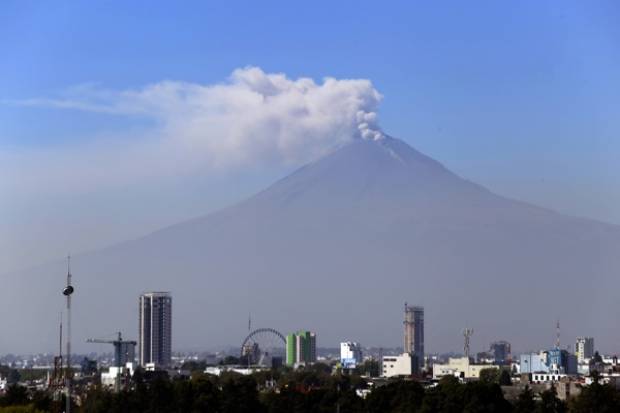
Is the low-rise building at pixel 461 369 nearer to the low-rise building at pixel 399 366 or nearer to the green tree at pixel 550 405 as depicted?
the low-rise building at pixel 399 366

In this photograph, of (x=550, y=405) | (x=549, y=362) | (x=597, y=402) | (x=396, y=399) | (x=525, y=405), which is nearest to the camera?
(x=597, y=402)

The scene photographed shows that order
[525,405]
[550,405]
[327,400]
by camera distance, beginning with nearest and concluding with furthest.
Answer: [525,405] < [550,405] < [327,400]

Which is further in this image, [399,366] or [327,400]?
[399,366]

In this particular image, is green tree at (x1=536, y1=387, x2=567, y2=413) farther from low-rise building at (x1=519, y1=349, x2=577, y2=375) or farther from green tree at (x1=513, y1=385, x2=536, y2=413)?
low-rise building at (x1=519, y1=349, x2=577, y2=375)

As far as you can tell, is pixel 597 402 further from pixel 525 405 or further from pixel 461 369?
pixel 461 369

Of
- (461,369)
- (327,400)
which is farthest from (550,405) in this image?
(461,369)

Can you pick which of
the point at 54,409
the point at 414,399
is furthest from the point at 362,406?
the point at 54,409

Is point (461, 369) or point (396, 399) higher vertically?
point (461, 369)

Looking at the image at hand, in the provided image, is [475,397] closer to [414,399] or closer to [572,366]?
[414,399]

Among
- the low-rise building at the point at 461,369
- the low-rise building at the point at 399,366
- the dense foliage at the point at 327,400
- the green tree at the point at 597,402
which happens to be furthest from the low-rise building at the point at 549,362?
the green tree at the point at 597,402
